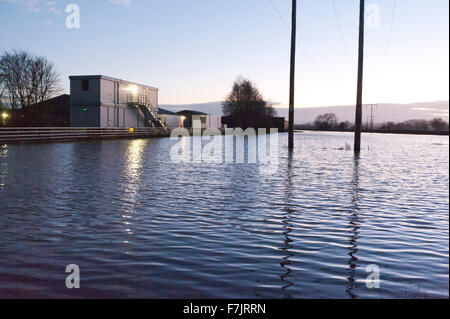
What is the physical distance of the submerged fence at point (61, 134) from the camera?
3134cm

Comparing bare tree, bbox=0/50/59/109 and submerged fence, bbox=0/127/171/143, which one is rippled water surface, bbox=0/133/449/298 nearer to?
submerged fence, bbox=0/127/171/143

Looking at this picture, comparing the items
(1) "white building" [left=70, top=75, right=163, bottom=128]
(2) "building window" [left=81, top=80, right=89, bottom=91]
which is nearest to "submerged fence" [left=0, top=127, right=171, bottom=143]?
(1) "white building" [left=70, top=75, right=163, bottom=128]

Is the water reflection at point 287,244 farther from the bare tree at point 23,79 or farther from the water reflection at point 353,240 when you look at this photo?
the bare tree at point 23,79

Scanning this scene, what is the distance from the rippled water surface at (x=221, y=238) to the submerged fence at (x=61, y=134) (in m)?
20.9

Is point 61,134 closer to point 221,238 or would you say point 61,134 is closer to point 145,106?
point 145,106

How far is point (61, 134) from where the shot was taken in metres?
37.1

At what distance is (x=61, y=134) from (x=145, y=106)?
2363 centimetres

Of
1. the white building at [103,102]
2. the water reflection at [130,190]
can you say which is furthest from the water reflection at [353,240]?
the white building at [103,102]

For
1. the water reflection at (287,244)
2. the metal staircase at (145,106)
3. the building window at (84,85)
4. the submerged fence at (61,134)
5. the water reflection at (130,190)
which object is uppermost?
the building window at (84,85)

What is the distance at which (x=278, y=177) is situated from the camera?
1439 cm

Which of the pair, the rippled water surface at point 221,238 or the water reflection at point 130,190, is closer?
the rippled water surface at point 221,238
